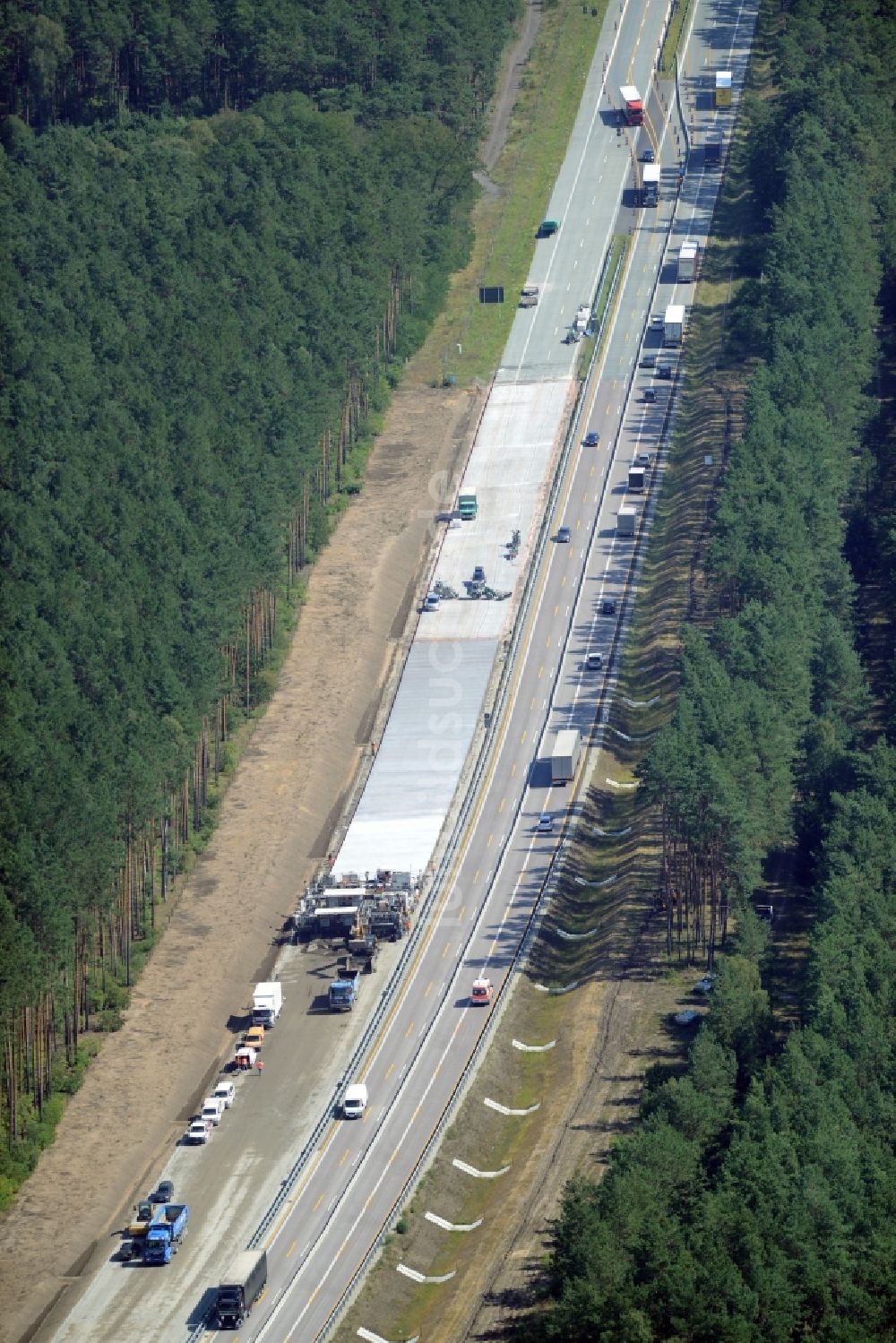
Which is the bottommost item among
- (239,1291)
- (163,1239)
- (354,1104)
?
(354,1104)

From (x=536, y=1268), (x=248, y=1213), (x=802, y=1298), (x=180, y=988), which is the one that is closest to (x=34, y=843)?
(x=180, y=988)

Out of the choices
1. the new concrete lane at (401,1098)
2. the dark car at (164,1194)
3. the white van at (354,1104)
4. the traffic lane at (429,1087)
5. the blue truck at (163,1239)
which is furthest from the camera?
the white van at (354,1104)

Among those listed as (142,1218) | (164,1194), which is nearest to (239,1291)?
(142,1218)

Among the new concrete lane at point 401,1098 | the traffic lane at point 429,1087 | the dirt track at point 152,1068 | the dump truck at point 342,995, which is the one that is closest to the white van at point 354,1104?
the new concrete lane at point 401,1098

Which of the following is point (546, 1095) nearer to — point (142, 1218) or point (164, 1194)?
point (164, 1194)

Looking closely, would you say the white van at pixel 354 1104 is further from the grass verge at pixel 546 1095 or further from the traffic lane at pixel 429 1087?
the grass verge at pixel 546 1095

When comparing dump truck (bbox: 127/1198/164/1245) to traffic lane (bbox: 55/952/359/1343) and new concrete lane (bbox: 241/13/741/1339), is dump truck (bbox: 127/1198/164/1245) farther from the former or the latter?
new concrete lane (bbox: 241/13/741/1339)
